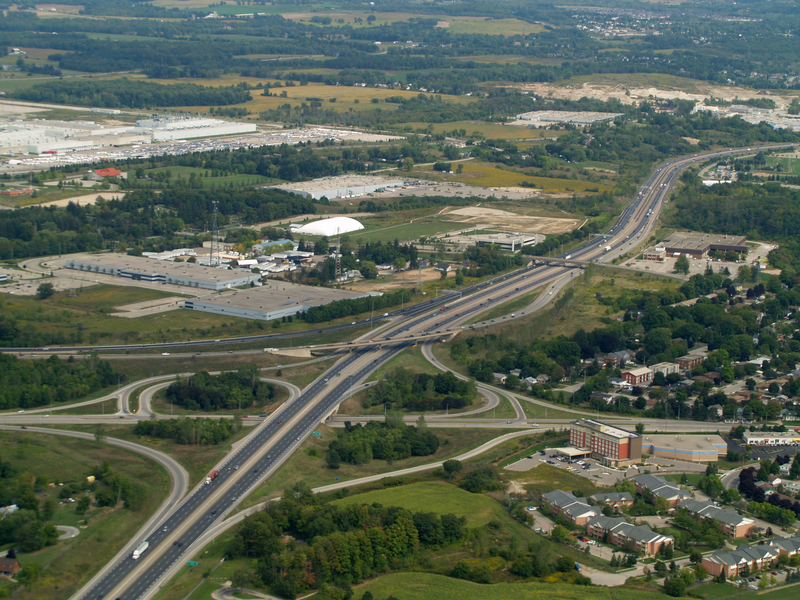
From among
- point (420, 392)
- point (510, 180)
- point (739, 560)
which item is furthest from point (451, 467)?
point (510, 180)

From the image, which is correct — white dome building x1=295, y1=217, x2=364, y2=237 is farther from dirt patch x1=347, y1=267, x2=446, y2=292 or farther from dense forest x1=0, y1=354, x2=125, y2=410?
dense forest x1=0, y1=354, x2=125, y2=410

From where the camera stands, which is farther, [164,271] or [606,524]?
[164,271]

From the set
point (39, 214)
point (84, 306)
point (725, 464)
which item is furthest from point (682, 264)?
point (39, 214)

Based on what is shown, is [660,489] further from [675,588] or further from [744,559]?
[675,588]

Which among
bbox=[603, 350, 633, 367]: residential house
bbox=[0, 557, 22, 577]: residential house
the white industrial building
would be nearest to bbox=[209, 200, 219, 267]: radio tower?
bbox=[603, 350, 633, 367]: residential house

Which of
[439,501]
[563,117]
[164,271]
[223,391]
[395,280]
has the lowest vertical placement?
[439,501]

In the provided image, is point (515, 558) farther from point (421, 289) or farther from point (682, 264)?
point (682, 264)
